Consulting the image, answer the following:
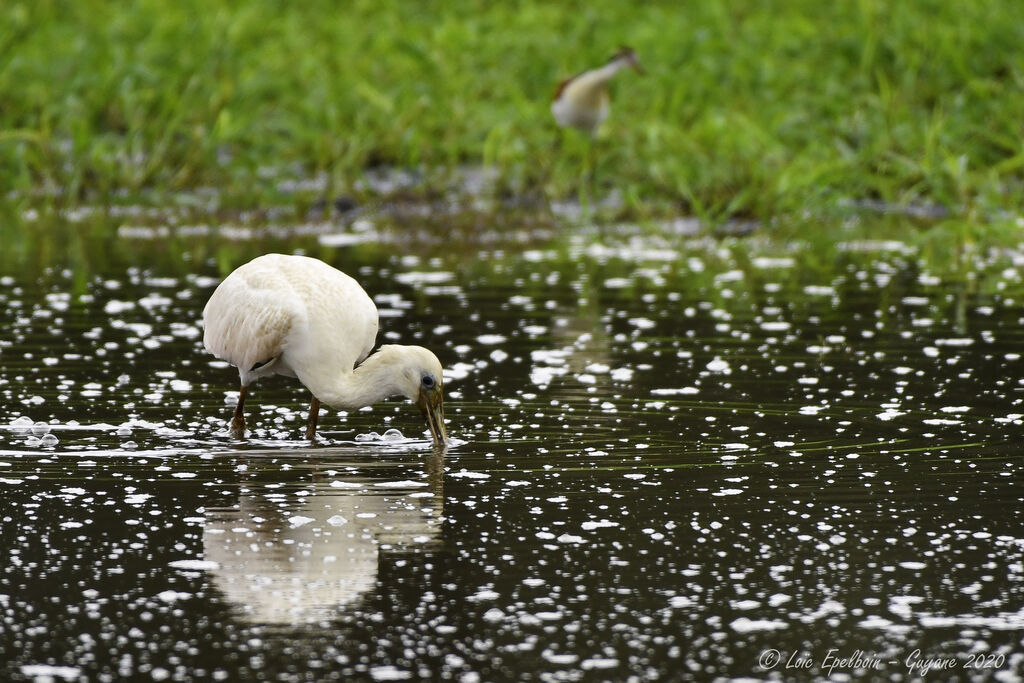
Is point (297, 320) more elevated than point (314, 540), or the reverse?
point (297, 320)

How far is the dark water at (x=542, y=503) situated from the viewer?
17.3 feet

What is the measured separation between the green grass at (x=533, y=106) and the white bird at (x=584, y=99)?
25.4 inches

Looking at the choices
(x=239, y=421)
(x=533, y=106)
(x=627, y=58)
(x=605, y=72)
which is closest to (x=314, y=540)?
(x=239, y=421)

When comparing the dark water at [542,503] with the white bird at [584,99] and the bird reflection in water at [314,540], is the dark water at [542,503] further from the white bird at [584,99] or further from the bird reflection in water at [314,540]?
the white bird at [584,99]

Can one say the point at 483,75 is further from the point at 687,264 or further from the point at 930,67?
the point at 687,264

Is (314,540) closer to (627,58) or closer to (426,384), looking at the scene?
(426,384)

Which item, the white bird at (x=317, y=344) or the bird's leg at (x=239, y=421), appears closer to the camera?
the white bird at (x=317, y=344)

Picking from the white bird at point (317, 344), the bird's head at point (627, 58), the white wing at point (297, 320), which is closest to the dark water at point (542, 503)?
the white bird at point (317, 344)

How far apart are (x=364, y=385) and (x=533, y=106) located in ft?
37.1

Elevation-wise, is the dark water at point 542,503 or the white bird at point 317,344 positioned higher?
the white bird at point 317,344

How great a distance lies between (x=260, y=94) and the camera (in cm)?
1988

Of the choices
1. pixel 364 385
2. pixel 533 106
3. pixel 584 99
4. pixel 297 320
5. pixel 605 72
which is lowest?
pixel 364 385

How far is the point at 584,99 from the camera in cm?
1708

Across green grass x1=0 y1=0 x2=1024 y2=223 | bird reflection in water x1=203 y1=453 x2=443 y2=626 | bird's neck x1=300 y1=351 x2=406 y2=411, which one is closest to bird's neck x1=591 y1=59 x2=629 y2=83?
green grass x1=0 y1=0 x2=1024 y2=223
